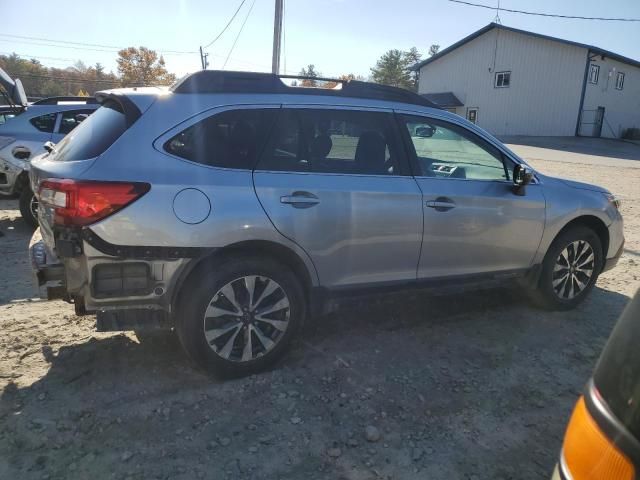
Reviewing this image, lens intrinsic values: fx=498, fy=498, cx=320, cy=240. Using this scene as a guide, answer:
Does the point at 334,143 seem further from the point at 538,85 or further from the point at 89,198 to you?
the point at 538,85

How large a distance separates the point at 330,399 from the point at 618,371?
6.79 ft

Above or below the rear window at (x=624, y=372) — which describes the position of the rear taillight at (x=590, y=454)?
below

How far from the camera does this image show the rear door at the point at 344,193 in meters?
3.19

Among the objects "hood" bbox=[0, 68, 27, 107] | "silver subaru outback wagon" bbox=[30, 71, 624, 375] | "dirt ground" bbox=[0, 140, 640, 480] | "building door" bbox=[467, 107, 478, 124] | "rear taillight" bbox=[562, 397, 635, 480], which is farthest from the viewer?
"building door" bbox=[467, 107, 478, 124]

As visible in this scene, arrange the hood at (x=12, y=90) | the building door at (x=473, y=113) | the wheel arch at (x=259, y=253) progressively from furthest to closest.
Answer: the building door at (x=473, y=113) → the hood at (x=12, y=90) → the wheel arch at (x=259, y=253)

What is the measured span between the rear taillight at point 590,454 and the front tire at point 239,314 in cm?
209

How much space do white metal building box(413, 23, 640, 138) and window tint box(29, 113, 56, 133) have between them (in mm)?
33230

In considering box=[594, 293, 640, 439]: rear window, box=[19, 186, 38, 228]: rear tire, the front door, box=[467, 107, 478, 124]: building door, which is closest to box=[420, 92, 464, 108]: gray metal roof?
box=[467, 107, 478, 124]: building door

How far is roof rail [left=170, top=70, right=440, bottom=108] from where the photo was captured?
10.3 ft

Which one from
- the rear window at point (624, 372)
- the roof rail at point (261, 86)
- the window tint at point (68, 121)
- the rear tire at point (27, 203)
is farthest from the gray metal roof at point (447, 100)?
the rear window at point (624, 372)

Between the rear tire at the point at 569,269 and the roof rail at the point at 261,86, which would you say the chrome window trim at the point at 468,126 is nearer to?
the roof rail at the point at 261,86

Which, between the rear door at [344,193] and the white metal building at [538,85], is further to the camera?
the white metal building at [538,85]

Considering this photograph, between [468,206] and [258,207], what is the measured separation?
5.47 ft

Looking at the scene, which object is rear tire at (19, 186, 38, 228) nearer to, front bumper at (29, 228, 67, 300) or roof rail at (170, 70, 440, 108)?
front bumper at (29, 228, 67, 300)
